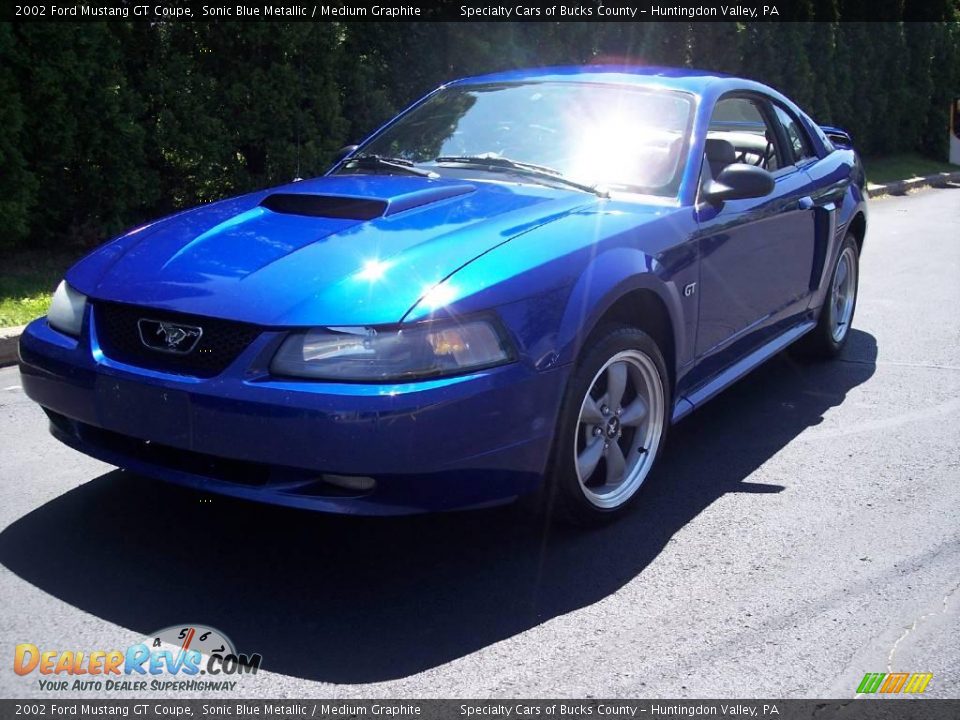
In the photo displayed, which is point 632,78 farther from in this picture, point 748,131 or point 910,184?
point 910,184

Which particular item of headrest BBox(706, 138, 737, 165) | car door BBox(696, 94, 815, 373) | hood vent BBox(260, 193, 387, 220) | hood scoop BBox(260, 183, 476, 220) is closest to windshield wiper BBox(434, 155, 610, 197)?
hood scoop BBox(260, 183, 476, 220)

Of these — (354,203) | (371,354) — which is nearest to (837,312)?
(354,203)

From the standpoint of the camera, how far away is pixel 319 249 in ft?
11.4

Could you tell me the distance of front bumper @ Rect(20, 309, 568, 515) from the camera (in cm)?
302

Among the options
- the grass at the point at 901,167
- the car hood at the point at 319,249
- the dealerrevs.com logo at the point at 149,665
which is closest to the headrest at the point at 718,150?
the car hood at the point at 319,249

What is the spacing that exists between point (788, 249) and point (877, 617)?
7.53ft

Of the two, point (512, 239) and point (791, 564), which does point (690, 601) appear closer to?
point (791, 564)

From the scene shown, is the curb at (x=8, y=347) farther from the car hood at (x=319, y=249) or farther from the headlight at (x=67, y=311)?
the headlight at (x=67, y=311)

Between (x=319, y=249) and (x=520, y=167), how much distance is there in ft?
4.03

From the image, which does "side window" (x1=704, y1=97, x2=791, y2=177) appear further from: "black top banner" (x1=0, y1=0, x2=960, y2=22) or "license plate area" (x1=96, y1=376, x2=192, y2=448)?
"black top banner" (x1=0, y1=0, x2=960, y2=22)

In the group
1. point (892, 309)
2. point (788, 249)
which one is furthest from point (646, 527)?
point (892, 309)

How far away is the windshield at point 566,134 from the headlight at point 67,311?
155 cm

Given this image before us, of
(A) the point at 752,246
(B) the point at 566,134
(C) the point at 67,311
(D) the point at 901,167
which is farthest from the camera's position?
(D) the point at 901,167

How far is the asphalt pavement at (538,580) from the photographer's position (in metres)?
2.94
